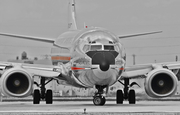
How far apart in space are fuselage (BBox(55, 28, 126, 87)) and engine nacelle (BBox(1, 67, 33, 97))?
98.1 inches

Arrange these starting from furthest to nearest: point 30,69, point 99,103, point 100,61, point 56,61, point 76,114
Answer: point 56,61 < point 30,69 < point 99,103 < point 100,61 < point 76,114

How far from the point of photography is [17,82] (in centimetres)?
2447

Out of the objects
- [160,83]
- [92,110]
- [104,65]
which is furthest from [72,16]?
[92,110]

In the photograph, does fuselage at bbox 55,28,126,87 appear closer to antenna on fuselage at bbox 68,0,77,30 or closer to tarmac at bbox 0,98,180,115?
tarmac at bbox 0,98,180,115

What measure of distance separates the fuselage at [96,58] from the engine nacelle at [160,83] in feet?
5.97

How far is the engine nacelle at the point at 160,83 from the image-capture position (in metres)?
24.8

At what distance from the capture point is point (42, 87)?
1156 inches

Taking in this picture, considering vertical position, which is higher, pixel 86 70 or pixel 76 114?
pixel 86 70

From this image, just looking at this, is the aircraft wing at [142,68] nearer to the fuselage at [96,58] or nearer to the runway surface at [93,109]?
the fuselage at [96,58]

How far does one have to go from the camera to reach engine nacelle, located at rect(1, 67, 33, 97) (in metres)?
24.0

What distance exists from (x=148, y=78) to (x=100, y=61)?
139 inches

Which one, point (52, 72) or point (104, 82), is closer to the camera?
point (104, 82)

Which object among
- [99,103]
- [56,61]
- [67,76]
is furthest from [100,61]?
[56,61]

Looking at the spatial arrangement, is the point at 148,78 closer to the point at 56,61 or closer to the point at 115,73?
the point at 115,73
